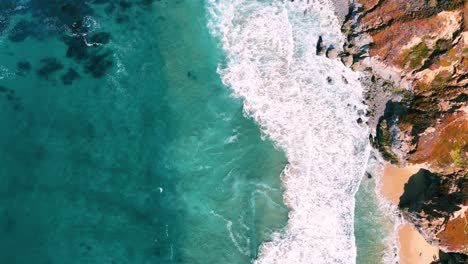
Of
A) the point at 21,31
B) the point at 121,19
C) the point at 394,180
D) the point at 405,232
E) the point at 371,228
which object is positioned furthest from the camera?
the point at 21,31

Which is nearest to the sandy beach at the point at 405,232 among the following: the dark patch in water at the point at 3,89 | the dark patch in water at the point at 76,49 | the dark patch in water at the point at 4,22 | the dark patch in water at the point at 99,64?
the dark patch in water at the point at 99,64

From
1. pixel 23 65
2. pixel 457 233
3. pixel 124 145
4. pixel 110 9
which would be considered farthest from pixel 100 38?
pixel 457 233

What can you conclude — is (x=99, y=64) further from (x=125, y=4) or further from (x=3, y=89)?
(x=3, y=89)

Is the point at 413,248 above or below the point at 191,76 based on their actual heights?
below

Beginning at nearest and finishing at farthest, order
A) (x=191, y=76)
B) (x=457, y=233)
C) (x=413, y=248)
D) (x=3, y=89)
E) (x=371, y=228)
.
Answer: (x=457, y=233)
(x=413, y=248)
(x=371, y=228)
(x=191, y=76)
(x=3, y=89)

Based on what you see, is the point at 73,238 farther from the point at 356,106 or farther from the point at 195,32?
the point at 356,106

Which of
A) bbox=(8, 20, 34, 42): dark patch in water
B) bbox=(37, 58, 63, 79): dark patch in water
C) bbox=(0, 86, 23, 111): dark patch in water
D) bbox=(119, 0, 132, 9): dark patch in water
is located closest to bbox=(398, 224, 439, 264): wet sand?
bbox=(119, 0, 132, 9): dark patch in water

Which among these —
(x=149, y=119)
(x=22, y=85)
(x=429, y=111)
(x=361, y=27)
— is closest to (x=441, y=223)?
(x=429, y=111)

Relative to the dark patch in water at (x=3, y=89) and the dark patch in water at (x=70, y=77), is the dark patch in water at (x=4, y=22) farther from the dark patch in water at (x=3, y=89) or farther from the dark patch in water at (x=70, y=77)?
the dark patch in water at (x=70, y=77)
